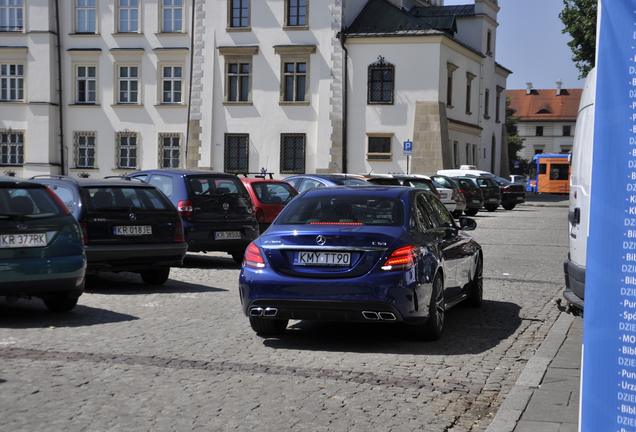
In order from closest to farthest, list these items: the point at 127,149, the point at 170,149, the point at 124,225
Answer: the point at 124,225 → the point at 170,149 → the point at 127,149

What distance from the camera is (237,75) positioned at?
135ft

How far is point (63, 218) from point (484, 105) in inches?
1774

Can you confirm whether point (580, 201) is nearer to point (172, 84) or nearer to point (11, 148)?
point (172, 84)

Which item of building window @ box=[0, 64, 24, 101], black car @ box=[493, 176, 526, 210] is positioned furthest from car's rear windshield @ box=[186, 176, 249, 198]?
building window @ box=[0, 64, 24, 101]

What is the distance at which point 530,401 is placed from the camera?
5340 mm

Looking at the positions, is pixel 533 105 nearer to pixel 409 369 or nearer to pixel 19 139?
pixel 19 139

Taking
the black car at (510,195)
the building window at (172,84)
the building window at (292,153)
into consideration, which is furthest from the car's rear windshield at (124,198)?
the building window at (172,84)

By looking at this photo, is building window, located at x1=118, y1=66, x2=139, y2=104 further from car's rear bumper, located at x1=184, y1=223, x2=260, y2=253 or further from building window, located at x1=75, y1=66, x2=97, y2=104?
car's rear bumper, located at x1=184, y1=223, x2=260, y2=253

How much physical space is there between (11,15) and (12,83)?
3.63m

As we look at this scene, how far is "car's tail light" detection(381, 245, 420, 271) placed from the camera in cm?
693

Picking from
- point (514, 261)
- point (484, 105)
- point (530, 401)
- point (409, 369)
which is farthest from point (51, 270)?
point (484, 105)

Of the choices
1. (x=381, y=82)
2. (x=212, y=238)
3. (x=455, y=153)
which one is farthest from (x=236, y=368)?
(x=455, y=153)

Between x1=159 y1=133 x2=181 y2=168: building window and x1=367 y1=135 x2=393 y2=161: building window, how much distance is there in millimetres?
10020

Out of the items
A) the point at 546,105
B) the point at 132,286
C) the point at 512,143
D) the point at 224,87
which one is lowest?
the point at 132,286
